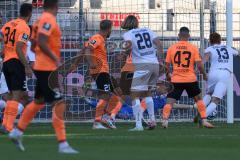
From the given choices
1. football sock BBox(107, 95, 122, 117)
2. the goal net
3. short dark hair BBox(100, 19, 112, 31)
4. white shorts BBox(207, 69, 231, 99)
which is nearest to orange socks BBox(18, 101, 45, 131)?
short dark hair BBox(100, 19, 112, 31)

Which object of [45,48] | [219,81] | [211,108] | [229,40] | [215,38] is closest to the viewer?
[45,48]

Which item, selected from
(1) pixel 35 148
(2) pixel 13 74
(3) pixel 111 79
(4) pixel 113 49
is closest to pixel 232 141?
(1) pixel 35 148

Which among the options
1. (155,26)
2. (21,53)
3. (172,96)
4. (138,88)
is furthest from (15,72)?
(155,26)

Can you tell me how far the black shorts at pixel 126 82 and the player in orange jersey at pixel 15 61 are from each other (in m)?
2.64

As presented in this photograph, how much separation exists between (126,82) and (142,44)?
42.1 inches

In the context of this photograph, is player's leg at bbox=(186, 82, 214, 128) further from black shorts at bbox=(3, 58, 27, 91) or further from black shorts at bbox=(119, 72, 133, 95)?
black shorts at bbox=(3, 58, 27, 91)

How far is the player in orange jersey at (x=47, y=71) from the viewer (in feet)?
30.4

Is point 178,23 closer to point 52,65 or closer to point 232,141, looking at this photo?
point 232,141

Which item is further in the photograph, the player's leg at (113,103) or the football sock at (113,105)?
the football sock at (113,105)

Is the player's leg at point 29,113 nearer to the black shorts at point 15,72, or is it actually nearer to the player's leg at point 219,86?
the black shorts at point 15,72

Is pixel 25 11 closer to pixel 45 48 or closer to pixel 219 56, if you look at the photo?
pixel 45 48

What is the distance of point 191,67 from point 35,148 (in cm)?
599

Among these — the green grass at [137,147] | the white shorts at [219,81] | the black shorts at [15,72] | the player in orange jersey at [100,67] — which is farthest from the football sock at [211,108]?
the black shorts at [15,72]

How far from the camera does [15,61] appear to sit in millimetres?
12773
